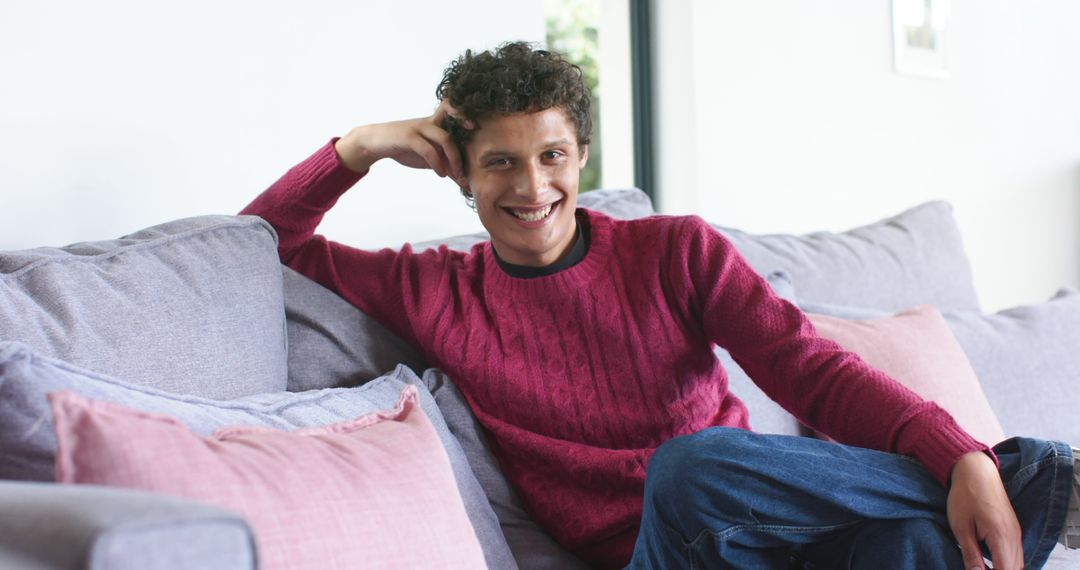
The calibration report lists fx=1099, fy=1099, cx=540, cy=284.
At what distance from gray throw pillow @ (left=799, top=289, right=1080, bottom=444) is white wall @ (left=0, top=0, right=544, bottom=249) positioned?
851mm

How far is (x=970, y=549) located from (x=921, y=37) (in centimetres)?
261

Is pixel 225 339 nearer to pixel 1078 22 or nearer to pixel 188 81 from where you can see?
pixel 188 81

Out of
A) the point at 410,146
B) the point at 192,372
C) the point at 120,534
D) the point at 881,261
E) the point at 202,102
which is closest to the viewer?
the point at 120,534

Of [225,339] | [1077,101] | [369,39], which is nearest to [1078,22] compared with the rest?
[1077,101]

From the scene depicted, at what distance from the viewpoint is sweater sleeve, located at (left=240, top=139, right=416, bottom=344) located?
1.64 m

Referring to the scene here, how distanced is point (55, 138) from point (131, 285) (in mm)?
352

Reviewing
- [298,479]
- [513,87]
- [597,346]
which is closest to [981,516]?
[597,346]

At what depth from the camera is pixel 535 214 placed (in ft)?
5.06

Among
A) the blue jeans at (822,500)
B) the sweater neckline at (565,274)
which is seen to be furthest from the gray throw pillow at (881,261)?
the blue jeans at (822,500)

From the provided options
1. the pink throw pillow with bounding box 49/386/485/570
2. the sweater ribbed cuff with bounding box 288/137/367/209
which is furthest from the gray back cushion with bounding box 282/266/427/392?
the pink throw pillow with bounding box 49/386/485/570

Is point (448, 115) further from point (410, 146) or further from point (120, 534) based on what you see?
point (120, 534)

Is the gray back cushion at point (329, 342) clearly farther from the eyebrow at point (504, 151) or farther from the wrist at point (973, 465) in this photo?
the wrist at point (973, 465)

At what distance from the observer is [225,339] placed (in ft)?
4.46

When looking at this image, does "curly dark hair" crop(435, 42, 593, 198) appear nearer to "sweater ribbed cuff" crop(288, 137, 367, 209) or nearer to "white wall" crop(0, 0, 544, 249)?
"sweater ribbed cuff" crop(288, 137, 367, 209)
